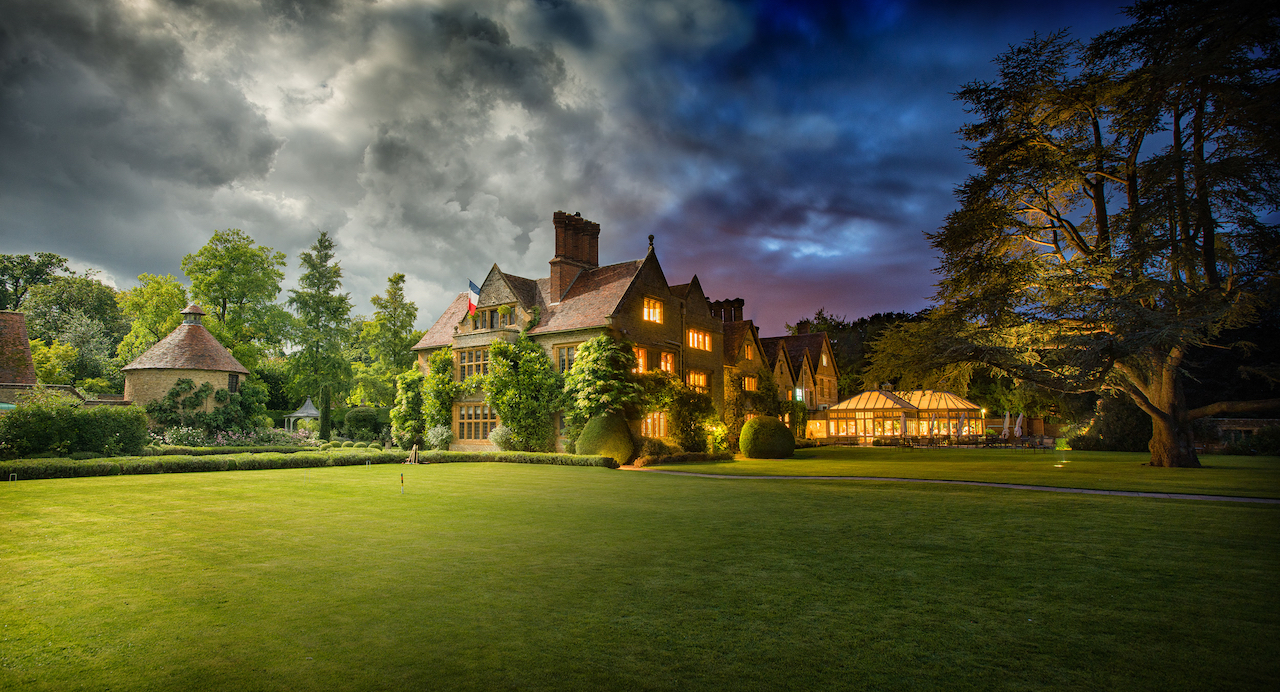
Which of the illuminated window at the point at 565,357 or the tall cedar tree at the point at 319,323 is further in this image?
the tall cedar tree at the point at 319,323

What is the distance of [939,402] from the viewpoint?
151 ft

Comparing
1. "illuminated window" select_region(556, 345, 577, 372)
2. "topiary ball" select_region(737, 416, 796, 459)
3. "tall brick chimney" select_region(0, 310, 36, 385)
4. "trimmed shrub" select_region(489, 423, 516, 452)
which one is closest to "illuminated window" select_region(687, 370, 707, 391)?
"topiary ball" select_region(737, 416, 796, 459)

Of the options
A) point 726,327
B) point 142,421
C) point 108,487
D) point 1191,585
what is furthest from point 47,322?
point 1191,585

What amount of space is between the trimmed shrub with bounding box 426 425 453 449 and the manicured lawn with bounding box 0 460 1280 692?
2350 cm

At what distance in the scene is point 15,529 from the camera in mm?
10922

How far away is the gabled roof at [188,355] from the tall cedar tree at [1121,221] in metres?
37.0

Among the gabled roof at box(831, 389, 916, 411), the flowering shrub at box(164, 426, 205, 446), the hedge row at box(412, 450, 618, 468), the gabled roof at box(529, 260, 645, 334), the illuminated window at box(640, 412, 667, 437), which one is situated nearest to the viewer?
the hedge row at box(412, 450, 618, 468)

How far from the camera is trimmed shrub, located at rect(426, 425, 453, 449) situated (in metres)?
37.0

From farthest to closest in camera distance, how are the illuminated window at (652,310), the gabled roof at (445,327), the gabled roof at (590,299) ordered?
1. the gabled roof at (445,327)
2. the illuminated window at (652,310)
3. the gabled roof at (590,299)

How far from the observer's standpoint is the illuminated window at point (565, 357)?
34.1 meters

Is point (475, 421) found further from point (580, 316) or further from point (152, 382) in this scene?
point (152, 382)

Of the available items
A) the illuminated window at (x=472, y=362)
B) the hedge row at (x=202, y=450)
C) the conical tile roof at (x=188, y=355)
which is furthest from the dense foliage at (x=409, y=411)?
the conical tile roof at (x=188, y=355)

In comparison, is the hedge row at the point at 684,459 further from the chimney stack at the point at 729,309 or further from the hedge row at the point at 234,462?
the chimney stack at the point at 729,309

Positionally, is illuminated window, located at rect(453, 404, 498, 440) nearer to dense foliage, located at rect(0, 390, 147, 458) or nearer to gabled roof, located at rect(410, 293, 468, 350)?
gabled roof, located at rect(410, 293, 468, 350)
